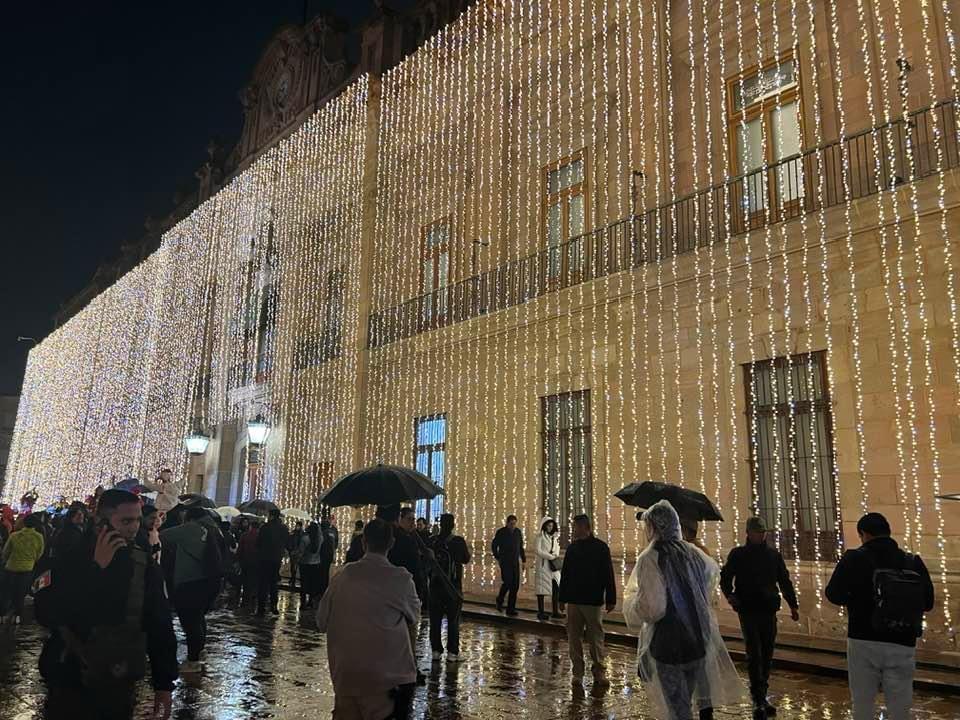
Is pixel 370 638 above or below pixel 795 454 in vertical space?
below

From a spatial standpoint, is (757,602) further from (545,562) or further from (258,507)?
(258,507)

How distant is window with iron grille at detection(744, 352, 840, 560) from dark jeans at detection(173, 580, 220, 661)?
722 cm

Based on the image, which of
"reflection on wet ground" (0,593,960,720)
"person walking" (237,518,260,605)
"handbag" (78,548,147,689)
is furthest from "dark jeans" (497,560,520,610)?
"handbag" (78,548,147,689)

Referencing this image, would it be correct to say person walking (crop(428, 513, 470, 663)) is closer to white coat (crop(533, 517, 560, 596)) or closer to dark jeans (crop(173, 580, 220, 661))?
dark jeans (crop(173, 580, 220, 661))

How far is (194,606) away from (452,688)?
2.58 m

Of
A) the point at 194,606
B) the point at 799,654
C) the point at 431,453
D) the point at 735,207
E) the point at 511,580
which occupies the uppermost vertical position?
the point at 735,207

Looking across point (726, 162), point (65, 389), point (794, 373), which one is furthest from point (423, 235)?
point (65, 389)

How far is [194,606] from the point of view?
7.61 meters

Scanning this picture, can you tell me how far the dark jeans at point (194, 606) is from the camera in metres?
7.53

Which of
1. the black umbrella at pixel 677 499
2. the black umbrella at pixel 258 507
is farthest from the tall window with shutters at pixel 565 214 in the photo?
the black umbrella at pixel 258 507

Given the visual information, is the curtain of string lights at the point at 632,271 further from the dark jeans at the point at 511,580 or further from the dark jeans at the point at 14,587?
the dark jeans at the point at 14,587

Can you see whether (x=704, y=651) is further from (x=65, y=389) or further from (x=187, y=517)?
(x=65, y=389)

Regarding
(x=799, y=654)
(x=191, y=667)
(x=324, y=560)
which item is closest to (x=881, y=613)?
(x=799, y=654)

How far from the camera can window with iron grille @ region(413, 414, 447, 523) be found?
17.0 metres
